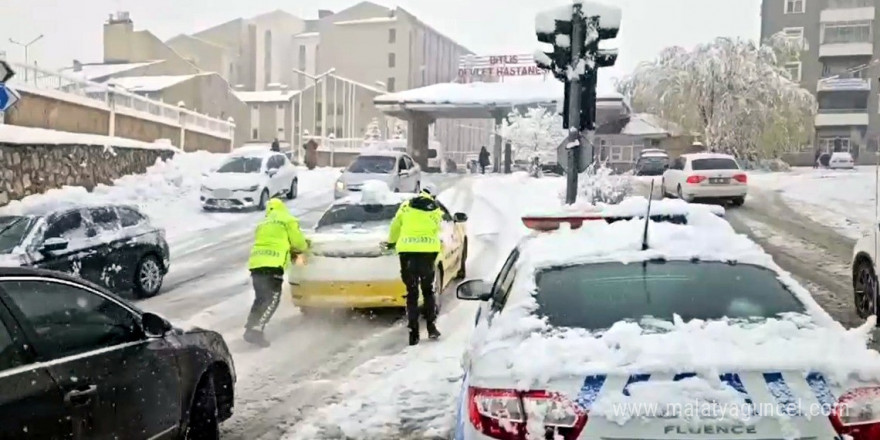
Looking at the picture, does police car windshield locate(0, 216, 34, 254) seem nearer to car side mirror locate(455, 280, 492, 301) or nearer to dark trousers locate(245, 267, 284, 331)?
dark trousers locate(245, 267, 284, 331)

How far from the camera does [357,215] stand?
37.1 feet

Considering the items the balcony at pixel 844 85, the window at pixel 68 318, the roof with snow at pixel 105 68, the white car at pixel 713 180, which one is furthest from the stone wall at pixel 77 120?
the balcony at pixel 844 85

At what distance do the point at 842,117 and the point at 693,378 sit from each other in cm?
6054

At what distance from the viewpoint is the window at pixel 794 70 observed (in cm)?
5071

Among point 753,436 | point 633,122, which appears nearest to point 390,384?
point 753,436

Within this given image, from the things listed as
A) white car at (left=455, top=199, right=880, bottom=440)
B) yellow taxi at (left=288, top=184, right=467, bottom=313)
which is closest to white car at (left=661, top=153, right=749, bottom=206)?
yellow taxi at (left=288, top=184, right=467, bottom=313)

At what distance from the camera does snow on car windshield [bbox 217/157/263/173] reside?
2416 cm

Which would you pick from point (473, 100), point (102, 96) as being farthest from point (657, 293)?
point (473, 100)

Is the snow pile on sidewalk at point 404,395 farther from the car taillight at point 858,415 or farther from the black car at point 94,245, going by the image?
the black car at point 94,245

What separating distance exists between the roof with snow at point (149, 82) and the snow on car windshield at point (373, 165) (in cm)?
2991

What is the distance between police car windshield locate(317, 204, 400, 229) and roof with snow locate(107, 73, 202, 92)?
41770mm

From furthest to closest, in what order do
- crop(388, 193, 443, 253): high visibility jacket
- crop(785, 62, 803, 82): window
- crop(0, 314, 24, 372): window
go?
crop(785, 62, 803, 82): window, crop(388, 193, 443, 253): high visibility jacket, crop(0, 314, 24, 372): window

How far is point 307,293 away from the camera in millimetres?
9578

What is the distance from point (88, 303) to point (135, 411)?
634mm
